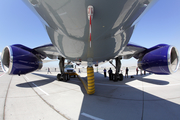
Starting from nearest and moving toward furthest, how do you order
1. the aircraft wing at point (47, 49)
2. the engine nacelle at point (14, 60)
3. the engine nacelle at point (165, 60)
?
the engine nacelle at point (165, 60)
the engine nacelle at point (14, 60)
the aircraft wing at point (47, 49)

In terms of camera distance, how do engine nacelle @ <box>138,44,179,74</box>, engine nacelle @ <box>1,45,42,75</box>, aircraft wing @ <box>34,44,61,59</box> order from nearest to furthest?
engine nacelle @ <box>138,44,179,74</box> < engine nacelle @ <box>1,45,42,75</box> < aircraft wing @ <box>34,44,61,59</box>

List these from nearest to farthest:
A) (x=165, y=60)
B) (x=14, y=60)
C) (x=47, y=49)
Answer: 1. (x=165, y=60)
2. (x=14, y=60)
3. (x=47, y=49)

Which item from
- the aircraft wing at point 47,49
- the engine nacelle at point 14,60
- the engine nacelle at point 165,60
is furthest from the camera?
the aircraft wing at point 47,49

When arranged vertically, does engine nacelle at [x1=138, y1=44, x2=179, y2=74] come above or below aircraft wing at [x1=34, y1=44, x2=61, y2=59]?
below

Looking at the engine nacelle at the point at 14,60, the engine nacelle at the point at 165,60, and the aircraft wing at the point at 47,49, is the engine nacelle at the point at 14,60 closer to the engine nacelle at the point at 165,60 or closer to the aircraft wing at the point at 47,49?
the aircraft wing at the point at 47,49

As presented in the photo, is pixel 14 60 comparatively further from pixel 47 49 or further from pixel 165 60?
pixel 165 60

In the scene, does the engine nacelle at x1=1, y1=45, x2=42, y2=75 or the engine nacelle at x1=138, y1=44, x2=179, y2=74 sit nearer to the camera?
the engine nacelle at x1=138, y1=44, x2=179, y2=74

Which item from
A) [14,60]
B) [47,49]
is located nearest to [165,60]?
[47,49]

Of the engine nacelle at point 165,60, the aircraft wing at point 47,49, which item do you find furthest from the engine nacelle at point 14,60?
the engine nacelle at point 165,60

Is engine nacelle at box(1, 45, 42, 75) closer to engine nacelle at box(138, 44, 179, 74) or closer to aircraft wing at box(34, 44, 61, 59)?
aircraft wing at box(34, 44, 61, 59)

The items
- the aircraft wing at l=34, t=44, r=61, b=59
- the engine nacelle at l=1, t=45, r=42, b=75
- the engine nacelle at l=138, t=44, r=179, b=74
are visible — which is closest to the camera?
the engine nacelle at l=138, t=44, r=179, b=74

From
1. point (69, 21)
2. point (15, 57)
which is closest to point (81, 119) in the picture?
point (69, 21)

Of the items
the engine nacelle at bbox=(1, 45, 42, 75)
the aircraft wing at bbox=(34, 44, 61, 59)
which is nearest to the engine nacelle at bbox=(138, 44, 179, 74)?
the aircraft wing at bbox=(34, 44, 61, 59)

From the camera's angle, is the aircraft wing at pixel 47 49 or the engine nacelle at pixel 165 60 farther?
the aircraft wing at pixel 47 49
